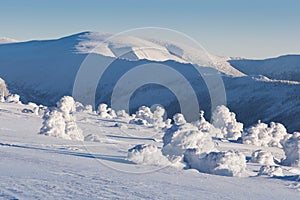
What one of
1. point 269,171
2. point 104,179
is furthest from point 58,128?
point 104,179

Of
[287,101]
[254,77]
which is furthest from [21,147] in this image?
[254,77]

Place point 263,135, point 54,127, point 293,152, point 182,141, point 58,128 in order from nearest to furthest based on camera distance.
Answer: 1. point 182,141
2. point 293,152
3. point 54,127
4. point 58,128
5. point 263,135

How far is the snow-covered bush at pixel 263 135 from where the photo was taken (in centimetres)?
5112

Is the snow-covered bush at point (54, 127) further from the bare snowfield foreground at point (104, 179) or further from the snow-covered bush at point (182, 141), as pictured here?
the snow-covered bush at point (182, 141)

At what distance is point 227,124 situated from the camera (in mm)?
63719

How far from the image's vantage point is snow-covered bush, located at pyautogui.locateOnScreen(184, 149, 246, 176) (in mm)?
23266

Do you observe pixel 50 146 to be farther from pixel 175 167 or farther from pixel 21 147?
pixel 175 167

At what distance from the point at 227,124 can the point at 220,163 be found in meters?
40.8

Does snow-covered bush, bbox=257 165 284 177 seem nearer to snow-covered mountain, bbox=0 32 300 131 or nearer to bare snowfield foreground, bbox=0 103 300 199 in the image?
bare snowfield foreground, bbox=0 103 300 199

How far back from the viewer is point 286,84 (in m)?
123

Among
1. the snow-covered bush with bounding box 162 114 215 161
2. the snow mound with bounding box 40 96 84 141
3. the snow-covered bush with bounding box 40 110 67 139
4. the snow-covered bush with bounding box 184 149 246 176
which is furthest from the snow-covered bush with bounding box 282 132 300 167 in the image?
the snow-covered bush with bounding box 40 110 67 139

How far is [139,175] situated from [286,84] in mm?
106539

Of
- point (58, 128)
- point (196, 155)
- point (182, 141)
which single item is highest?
point (182, 141)

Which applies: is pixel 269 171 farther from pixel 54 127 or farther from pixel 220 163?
pixel 54 127
